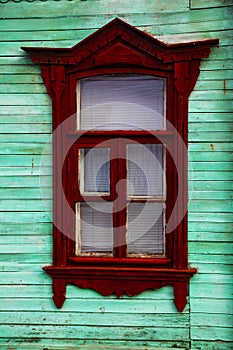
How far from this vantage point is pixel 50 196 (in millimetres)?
3814

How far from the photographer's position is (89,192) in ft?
12.7

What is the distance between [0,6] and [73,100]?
1.02m

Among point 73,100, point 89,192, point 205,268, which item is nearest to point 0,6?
point 73,100

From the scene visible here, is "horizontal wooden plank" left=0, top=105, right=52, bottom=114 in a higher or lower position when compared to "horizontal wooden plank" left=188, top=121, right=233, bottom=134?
higher

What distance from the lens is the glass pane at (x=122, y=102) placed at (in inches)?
149

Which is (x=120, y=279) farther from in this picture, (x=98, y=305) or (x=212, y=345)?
→ (x=212, y=345)

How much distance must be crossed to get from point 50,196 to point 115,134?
0.76 m

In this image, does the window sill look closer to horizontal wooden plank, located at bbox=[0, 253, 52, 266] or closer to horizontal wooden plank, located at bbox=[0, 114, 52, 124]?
horizontal wooden plank, located at bbox=[0, 253, 52, 266]

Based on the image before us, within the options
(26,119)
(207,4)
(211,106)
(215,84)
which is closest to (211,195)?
(211,106)

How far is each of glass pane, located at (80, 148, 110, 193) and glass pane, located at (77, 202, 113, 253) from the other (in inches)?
5.8

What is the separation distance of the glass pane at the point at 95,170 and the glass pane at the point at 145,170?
0.20 m

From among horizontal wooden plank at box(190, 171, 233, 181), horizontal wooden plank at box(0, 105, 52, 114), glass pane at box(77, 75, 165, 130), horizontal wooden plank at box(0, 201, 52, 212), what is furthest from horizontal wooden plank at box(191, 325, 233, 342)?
horizontal wooden plank at box(0, 105, 52, 114)

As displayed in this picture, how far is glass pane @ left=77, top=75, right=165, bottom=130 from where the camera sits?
3.78 metres

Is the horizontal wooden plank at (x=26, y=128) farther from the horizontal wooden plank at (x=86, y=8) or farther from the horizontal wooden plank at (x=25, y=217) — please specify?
the horizontal wooden plank at (x=86, y=8)
